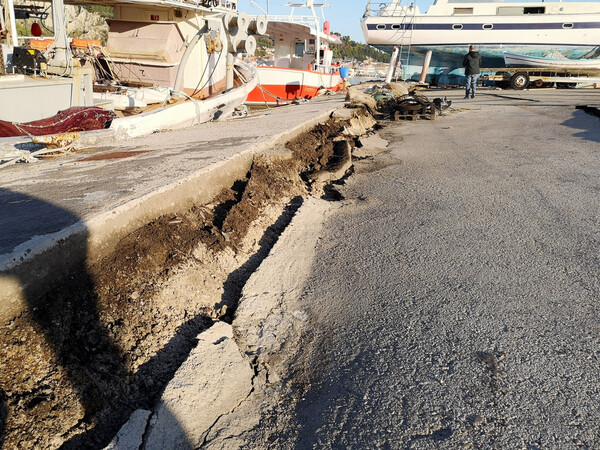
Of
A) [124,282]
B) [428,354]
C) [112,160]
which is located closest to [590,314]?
[428,354]

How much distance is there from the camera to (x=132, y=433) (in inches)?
82.4

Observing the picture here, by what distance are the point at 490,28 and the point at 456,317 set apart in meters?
27.6

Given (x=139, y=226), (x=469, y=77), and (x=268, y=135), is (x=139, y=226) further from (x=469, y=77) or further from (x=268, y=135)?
(x=469, y=77)

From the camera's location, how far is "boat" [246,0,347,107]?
68.1 feet

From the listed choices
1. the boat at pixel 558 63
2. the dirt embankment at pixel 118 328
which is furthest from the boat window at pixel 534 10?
the dirt embankment at pixel 118 328

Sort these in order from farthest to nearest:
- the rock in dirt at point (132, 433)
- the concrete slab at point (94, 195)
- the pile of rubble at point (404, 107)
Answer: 1. the pile of rubble at point (404, 107)
2. the concrete slab at point (94, 195)
3. the rock in dirt at point (132, 433)

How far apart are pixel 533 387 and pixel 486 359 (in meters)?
0.27

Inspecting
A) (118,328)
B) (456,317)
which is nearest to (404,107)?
(456,317)

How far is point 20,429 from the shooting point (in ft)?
6.89

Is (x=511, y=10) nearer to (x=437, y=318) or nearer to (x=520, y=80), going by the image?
(x=520, y=80)

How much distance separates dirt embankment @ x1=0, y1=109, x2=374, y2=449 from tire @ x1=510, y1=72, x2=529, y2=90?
22059 millimetres

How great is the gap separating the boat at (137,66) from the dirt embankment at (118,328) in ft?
14.9

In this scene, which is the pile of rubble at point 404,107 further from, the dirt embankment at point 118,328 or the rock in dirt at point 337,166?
the dirt embankment at point 118,328

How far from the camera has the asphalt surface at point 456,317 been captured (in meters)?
2.12
